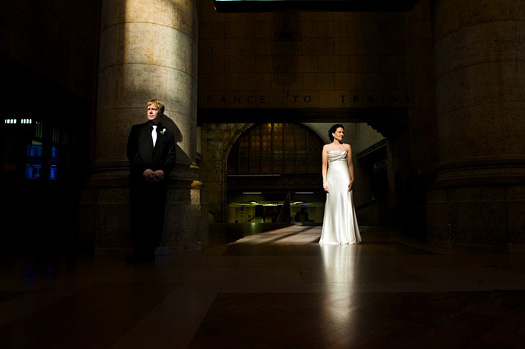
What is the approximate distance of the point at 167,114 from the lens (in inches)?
201

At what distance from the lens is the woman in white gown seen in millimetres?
6133

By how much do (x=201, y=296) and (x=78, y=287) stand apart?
1.12 meters

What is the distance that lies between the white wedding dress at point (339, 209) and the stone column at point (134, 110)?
2.33 meters

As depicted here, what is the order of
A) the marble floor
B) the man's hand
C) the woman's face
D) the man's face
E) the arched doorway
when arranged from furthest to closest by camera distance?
the arched doorway, the woman's face, the man's face, the man's hand, the marble floor

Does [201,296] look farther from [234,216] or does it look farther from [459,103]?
[234,216]

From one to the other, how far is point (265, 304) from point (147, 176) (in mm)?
2573

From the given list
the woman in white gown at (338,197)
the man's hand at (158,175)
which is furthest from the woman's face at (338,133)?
the man's hand at (158,175)

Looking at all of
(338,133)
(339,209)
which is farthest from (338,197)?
(338,133)

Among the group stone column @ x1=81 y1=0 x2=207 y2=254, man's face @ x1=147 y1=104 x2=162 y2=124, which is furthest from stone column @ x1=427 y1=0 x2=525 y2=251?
man's face @ x1=147 y1=104 x2=162 y2=124

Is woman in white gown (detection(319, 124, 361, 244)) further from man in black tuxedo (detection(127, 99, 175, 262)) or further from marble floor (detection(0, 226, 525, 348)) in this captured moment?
man in black tuxedo (detection(127, 99, 175, 262))

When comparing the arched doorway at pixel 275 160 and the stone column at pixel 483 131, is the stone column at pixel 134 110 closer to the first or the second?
the stone column at pixel 483 131

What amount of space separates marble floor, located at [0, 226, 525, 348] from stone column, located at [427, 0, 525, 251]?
1.17m

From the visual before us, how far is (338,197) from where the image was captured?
6.28 metres

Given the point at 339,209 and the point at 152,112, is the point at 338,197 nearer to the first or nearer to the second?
the point at 339,209
